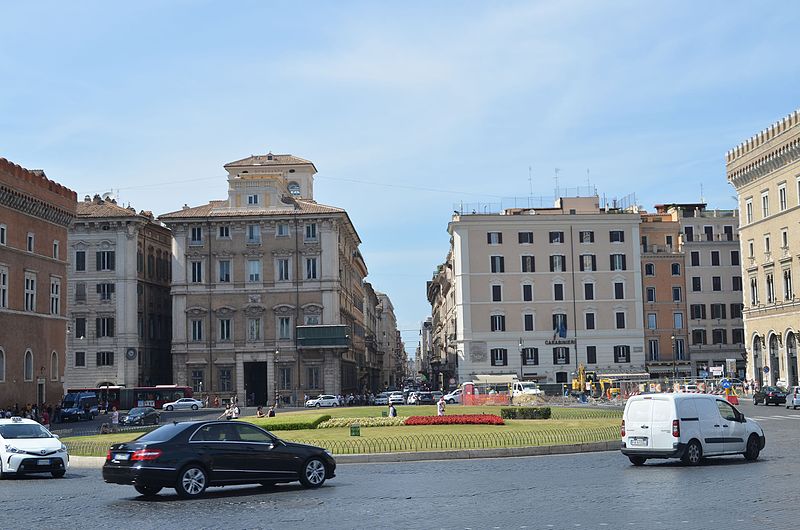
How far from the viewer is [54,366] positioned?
72.9 m

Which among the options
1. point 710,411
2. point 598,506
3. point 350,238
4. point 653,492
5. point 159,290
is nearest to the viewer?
point 598,506

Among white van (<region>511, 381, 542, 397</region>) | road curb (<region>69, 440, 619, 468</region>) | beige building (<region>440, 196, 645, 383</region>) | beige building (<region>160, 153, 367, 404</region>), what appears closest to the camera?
road curb (<region>69, 440, 619, 468</region>)

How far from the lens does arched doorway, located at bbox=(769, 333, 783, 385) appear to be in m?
81.2

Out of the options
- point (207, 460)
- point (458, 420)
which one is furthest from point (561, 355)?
point (207, 460)

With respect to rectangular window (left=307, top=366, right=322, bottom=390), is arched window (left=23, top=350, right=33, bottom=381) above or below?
above

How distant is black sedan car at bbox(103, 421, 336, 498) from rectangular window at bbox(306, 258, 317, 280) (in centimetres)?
7005

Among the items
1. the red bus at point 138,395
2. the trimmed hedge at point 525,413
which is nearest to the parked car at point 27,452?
the trimmed hedge at point 525,413

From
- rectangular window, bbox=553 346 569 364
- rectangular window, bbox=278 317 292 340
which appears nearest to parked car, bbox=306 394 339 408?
rectangular window, bbox=278 317 292 340

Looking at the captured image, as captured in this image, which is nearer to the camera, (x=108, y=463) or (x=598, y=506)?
(x=598, y=506)

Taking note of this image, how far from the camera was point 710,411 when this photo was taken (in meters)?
24.8

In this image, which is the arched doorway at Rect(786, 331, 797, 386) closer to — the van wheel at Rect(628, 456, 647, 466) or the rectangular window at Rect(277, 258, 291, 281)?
the rectangular window at Rect(277, 258, 291, 281)

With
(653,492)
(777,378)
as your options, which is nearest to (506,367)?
(777,378)

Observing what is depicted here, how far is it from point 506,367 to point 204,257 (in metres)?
29.4

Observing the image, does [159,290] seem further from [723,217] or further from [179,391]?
[723,217]
